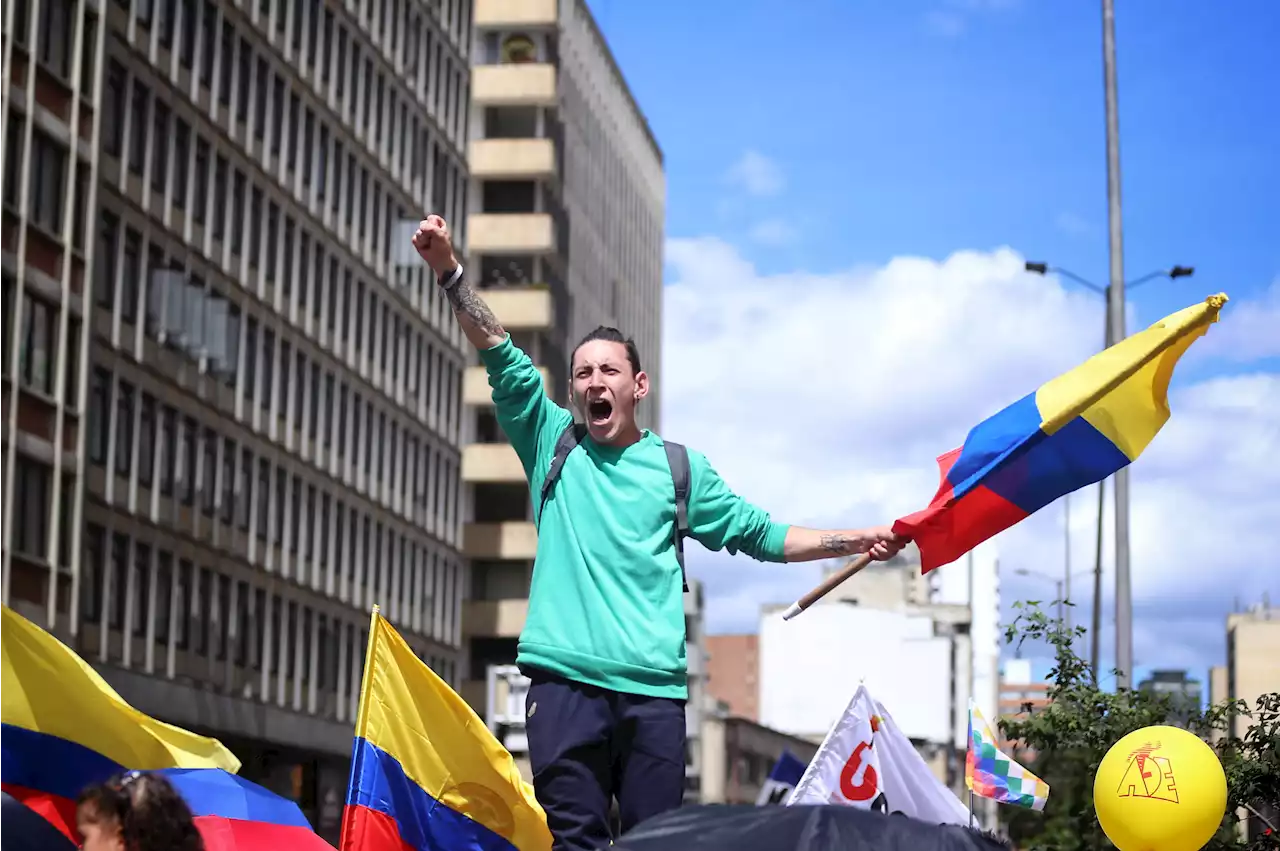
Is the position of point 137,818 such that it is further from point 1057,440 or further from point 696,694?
point 696,694

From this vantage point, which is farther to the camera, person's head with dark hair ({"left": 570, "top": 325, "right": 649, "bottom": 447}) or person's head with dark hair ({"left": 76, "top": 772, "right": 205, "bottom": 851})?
person's head with dark hair ({"left": 570, "top": 325, "right": 649, "bottom": 447})

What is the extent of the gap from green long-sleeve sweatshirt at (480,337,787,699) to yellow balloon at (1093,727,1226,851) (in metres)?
2.68

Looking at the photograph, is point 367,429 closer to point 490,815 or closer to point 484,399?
point 484,399

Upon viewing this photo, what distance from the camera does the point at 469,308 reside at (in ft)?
23.5

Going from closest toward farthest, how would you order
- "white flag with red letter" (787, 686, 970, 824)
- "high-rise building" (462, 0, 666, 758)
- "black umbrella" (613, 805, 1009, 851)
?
"black umbrella" (613, 805, 1009, 851), "white flag with red letter" (787, 686, 970, 824), "high-rise building" (462, 0, 666, 758)

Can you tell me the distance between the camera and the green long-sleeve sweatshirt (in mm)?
6871

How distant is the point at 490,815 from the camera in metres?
7.75

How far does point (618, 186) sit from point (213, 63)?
44.2 meters

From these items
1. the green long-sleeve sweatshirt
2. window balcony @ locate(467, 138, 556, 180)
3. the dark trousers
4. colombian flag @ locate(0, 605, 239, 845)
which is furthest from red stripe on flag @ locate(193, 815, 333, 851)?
window balcony @ locate(467, 138, 556, 180)

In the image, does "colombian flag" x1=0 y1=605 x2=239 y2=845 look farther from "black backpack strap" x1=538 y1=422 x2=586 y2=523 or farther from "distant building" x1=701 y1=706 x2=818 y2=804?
"distant building" x1=701 y1=706 x2=818 y2=804

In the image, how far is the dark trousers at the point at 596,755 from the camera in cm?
673

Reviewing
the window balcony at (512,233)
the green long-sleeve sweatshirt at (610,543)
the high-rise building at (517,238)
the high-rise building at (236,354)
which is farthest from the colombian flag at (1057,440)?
the window balcony at (512,233)

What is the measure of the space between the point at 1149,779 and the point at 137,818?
17.1 feet

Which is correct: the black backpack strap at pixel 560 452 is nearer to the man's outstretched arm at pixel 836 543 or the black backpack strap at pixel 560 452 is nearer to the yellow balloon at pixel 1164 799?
the man's outstretched arm at pixel 836 543
